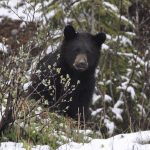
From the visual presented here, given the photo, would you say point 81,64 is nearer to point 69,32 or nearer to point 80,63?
point 80,63

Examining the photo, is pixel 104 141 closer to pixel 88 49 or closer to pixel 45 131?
pixel 45 131

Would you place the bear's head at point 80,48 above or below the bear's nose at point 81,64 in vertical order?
above

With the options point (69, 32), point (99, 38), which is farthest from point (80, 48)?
point (99, 38)

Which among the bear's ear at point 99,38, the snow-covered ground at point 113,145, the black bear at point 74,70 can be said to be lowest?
the snow-covered ground at point 113,145

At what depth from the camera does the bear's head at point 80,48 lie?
4.22m

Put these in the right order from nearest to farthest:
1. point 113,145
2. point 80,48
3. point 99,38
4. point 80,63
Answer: point 113,145 < point 80,63 < point 80,48 < point 99,38

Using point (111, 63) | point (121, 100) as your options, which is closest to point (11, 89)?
point (111, 63)

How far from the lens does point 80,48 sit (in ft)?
14.1

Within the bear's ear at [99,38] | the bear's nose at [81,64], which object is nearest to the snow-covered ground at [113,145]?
the bear's nose at [81,64]

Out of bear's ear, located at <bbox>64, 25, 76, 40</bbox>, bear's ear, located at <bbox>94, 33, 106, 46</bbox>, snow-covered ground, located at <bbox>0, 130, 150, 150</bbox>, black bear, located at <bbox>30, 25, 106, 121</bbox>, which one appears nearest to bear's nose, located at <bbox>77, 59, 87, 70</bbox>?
black bear, located at <bbox>30, 25, 106, 121</bbox>

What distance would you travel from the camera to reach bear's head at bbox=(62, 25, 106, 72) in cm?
422

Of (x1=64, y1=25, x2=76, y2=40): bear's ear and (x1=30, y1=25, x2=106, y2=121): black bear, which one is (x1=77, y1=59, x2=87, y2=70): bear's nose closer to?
(x1=30, y1=25, x2=106, y2=121): black bear

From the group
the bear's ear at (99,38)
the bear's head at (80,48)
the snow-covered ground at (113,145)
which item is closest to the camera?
the snow-covered ground at (113,145)

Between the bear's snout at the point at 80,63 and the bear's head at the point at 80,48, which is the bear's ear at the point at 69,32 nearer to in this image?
the bear's head at the point at 80,48
